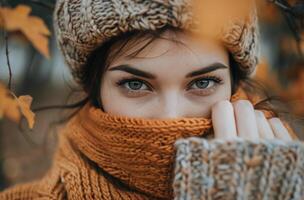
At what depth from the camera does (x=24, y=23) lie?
5.64ft

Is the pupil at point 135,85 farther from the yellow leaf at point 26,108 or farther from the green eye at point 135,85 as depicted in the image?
the yellow leaf at point 26,108

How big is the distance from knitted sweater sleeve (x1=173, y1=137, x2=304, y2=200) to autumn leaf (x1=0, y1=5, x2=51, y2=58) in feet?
2.06

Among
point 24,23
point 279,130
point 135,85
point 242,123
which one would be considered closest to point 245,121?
point 242,123

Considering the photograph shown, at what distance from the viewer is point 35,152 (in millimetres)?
4324

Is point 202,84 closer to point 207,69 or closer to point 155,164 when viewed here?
point 207,69

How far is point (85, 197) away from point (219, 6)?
0.69m

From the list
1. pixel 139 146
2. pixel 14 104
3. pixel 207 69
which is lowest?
pixel 14 104

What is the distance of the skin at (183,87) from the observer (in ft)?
5.08

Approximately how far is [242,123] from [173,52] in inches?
11.1

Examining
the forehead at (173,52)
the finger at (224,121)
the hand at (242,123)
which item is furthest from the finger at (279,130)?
the forehead at (173,52)

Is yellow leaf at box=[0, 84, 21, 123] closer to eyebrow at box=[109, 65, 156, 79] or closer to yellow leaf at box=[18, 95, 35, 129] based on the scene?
yellow leaf at box=[18, 95, 35, 129]

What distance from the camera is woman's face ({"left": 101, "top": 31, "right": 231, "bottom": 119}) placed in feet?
5.08

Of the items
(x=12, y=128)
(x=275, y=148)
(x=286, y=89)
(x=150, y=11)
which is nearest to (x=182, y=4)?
(x=150, y=11)

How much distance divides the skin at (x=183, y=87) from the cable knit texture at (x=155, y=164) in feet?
0.19
